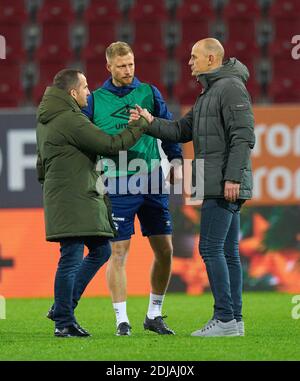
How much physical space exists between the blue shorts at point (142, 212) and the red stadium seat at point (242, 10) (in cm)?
621

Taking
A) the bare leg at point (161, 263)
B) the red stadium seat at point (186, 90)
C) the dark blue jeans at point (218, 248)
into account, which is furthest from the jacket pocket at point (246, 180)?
the red stadium seat at point (186, 90)

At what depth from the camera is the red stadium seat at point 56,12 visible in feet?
40.3

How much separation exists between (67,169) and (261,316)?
234cm

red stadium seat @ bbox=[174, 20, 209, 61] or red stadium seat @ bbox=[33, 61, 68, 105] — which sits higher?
red stadium seat @ bbox=[174, 20, 209, 61]

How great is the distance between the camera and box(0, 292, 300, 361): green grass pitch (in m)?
4.87

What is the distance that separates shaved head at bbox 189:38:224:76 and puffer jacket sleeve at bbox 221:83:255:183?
0.18m

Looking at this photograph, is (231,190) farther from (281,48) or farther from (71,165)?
(281,48)

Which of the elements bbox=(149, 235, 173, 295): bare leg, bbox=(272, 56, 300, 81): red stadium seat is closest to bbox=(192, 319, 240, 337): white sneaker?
bbox=(149, 235, 173, 295): bare leg

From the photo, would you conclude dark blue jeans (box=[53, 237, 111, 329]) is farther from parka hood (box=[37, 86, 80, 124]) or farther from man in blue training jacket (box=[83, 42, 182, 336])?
parka hood (box=[37, 86, 80, 124])

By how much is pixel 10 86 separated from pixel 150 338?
653cm
